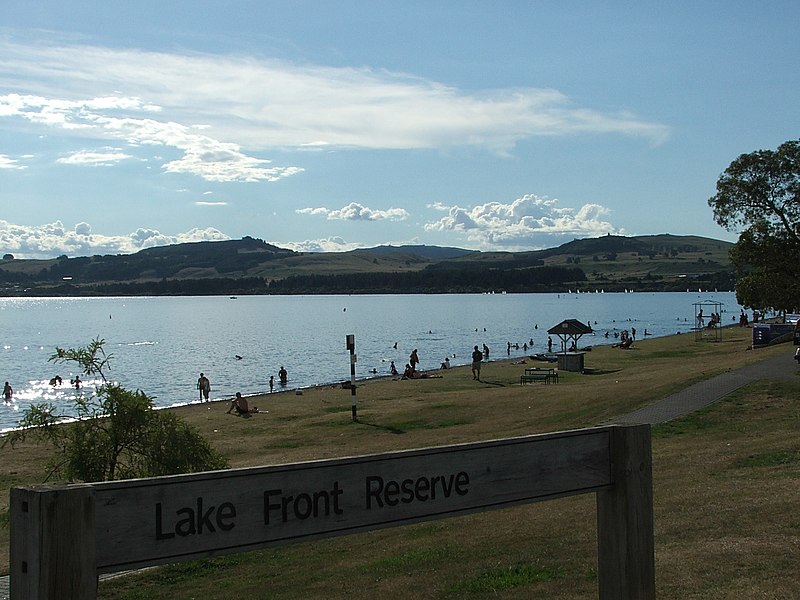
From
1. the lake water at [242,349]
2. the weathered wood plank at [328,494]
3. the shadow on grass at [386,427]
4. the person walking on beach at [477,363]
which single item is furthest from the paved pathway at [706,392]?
the lake water at [242,349]

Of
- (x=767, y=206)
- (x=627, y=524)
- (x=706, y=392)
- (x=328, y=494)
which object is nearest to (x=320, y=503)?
(x=328, y=494)

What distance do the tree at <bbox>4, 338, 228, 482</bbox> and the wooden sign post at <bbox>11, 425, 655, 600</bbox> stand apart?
30.1 ft

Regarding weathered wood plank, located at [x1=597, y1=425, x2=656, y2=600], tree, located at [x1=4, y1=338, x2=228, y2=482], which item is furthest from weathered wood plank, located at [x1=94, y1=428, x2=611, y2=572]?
tree, located at [x1=4, y1=338, x2=228, y2=482]

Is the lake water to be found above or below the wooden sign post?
below

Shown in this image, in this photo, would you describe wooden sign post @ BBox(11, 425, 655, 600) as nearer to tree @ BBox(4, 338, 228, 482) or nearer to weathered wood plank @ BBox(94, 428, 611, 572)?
weathered wood plank @ BBox(94, 428, 611, 572)

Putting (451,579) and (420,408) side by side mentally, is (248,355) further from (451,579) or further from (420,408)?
(451,579)

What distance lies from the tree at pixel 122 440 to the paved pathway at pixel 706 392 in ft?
29.5

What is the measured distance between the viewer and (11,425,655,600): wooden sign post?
325 centimetres

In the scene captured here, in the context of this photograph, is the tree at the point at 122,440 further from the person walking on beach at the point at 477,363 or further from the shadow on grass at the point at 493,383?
the person walking on beach at the point at 477,363

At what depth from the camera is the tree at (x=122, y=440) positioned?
1277 centimetres

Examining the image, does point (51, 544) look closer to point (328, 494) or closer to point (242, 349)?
point (328, 494)

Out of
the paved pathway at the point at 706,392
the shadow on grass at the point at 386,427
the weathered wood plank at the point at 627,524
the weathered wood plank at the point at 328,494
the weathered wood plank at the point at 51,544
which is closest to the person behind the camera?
the weathered wood plank at the point at 51,544

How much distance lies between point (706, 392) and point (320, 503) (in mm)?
20610

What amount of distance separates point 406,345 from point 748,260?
64722 millimetres
